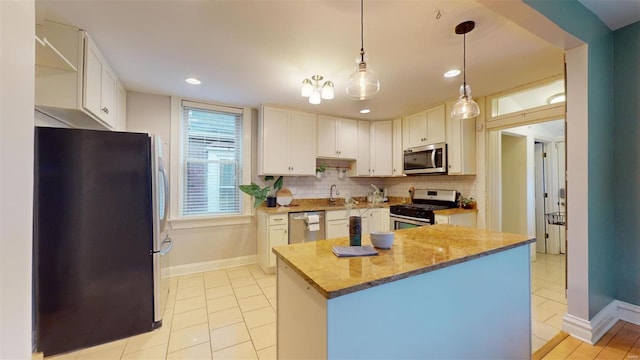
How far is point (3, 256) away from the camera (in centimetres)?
40

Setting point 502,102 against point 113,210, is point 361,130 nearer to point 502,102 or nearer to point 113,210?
point 502,102

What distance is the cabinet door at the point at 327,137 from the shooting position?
418cm

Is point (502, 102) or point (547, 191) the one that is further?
point (547, 191)

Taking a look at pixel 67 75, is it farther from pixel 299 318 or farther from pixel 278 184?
pixel 278 184

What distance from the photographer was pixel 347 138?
4434 mm

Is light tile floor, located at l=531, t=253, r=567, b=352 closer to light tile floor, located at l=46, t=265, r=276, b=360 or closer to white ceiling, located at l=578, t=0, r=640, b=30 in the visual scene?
light tile floor, located at l=46, t=265, r=276, b=360

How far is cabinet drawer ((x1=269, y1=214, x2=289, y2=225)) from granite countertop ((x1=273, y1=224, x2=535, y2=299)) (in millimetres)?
1866

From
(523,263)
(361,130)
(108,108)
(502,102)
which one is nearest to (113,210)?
(108,108)

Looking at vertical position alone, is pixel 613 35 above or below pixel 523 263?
above

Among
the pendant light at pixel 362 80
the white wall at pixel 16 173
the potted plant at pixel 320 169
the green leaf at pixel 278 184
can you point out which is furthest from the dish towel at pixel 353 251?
the potted plant at pixel 320 169

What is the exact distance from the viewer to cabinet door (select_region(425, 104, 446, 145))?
3637mm

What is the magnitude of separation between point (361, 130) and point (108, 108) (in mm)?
3512

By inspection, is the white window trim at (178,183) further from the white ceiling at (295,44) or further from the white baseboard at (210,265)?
the white baseboard at (210,265)

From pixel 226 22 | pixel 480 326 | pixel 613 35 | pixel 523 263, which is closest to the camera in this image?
pixel 480 326
